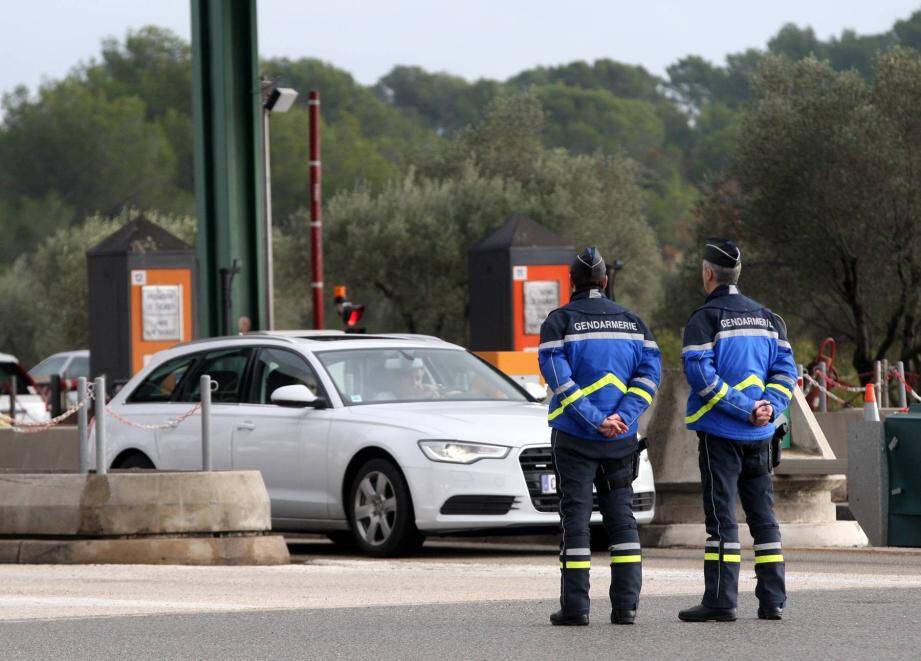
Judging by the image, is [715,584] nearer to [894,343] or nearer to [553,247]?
[553,247]

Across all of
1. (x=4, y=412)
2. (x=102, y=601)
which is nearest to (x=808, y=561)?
(x=102, y=601)

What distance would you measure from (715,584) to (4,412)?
24.6 meters

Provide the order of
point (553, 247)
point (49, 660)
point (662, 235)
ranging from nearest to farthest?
point (49, 660) < point (553, 247) < point (662, 235)

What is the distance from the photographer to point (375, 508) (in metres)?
13.1

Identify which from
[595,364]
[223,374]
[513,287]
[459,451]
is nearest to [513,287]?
[513,287]

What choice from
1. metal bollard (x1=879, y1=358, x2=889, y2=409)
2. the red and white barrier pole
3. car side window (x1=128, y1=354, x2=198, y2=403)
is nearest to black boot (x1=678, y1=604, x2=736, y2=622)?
car side window (x1=128, y1=354, x2=198, y2=403)

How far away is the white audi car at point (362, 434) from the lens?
12.7m

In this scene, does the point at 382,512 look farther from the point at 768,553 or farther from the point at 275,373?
the point at 768,553

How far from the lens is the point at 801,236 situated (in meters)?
43.6

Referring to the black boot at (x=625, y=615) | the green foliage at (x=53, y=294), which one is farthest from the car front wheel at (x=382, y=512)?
the green foliage at (x=53, y=294)

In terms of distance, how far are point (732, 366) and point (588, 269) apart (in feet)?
2.46

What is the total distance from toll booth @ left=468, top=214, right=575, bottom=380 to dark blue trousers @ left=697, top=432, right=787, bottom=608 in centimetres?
2007

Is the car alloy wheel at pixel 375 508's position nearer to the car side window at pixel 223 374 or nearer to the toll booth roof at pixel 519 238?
the car side window at pixel 223 374

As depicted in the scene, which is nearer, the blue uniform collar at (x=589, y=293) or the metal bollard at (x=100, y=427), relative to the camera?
the blue uniform collar at (x=589, y=293)
